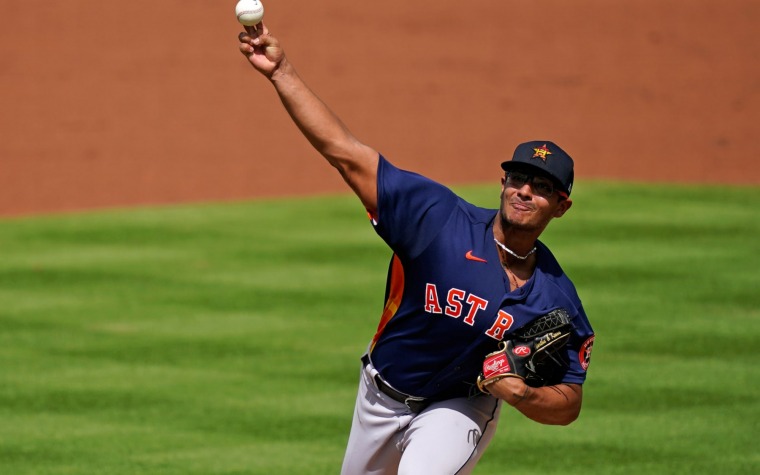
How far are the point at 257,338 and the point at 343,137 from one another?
19.8 ft

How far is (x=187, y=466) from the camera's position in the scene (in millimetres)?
8031

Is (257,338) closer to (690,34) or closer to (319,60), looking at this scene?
(319,60)

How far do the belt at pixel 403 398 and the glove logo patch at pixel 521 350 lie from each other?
0.52m

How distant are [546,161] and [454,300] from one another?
64 centimetres

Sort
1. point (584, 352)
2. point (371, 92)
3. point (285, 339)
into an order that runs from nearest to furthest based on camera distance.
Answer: point (584, 352)
point (285, 339)
point (371, 92)

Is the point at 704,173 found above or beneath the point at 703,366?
above

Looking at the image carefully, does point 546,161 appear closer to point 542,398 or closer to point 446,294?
point 446,294

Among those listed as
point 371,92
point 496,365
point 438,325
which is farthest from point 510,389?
point 371,92

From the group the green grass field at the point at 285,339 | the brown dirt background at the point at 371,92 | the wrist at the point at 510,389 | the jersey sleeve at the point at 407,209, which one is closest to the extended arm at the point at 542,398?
the wrist at the point at 510,389

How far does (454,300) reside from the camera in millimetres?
5461

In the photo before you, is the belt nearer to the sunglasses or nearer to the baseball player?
the baseball player

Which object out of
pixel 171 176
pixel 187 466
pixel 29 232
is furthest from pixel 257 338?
pixel 171 176

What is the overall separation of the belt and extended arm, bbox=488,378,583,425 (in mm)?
427

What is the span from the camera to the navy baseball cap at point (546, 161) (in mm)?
5465
